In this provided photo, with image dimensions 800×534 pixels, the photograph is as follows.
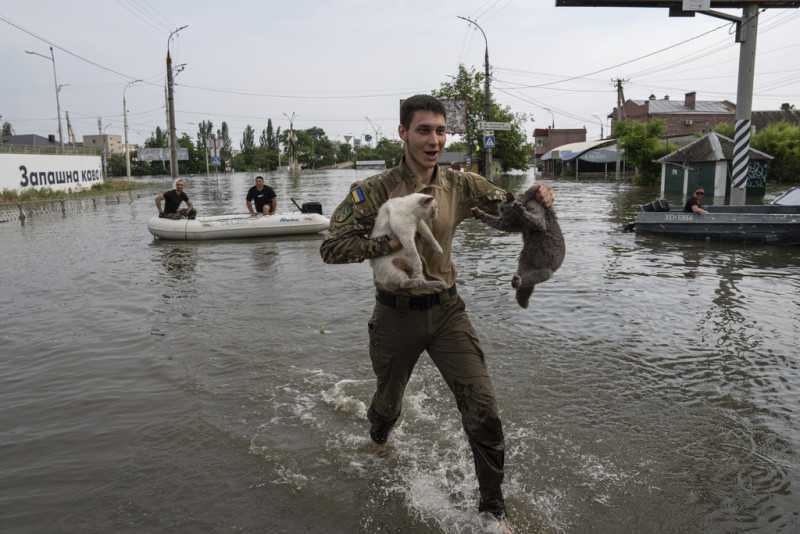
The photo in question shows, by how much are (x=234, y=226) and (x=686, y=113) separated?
6542 cm

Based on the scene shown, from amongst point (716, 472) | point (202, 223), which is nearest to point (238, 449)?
point (716, 472)

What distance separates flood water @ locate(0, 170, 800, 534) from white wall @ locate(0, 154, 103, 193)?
2596 cm

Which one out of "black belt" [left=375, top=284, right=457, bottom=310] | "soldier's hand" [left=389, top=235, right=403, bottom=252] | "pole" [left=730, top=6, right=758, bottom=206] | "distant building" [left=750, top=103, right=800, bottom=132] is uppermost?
"distant building" [left=750, top=103, right=800, bottom=132]

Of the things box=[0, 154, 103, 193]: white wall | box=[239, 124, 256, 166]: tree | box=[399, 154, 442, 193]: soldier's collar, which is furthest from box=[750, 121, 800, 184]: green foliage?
box=[239, 124, 256, 166]: tree

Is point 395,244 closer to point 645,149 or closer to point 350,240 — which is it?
point 350,240

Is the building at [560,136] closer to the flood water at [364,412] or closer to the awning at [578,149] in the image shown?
the awning at [578,149]

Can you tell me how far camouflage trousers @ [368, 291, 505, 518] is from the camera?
306 cm

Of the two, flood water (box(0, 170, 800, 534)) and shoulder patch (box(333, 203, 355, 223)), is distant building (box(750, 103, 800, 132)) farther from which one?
shoulder patch (box(333, 203, 355, 223))

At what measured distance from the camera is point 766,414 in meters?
4.69

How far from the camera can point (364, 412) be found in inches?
191

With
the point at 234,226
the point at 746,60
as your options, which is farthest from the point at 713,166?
the point at 234,226

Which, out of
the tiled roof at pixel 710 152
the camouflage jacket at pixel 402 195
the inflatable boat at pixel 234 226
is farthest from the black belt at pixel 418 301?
the tiled roof at pixel 710 152

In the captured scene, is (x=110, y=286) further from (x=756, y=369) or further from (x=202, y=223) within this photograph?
(x=756, y=369)

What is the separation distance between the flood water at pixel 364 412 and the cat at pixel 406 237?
1.49 m
